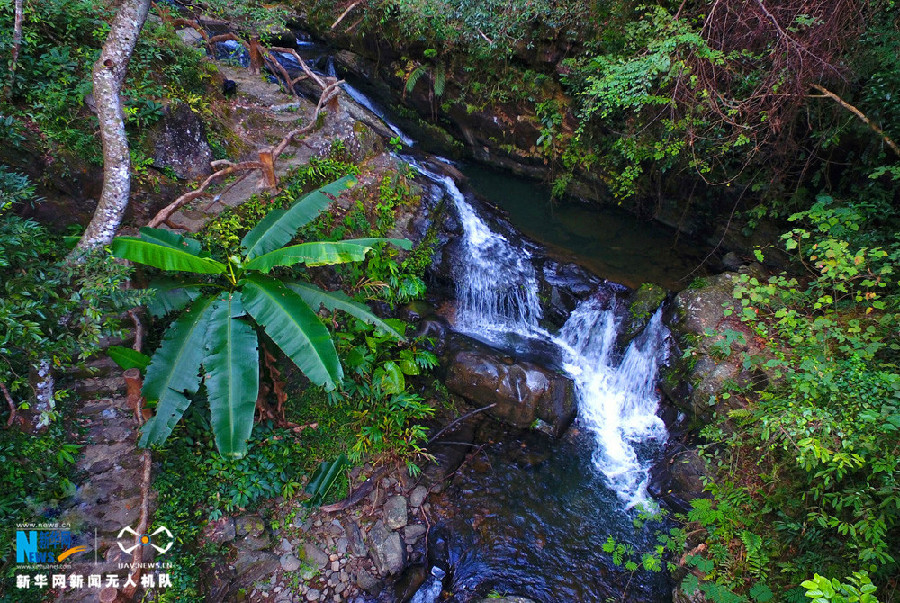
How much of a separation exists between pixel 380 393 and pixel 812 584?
466 centimetres

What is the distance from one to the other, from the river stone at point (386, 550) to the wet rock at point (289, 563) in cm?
84

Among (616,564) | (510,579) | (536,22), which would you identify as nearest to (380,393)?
(510,579)

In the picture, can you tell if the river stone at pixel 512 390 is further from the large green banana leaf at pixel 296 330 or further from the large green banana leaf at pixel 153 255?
the large green banana leaf at pixel 153 255

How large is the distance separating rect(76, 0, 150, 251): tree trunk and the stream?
16.8 ft

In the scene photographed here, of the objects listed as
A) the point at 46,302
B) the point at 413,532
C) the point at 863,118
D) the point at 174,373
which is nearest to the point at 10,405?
the point at 46,302

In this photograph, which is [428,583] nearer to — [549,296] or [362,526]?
[362,526]

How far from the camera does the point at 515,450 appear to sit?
6.63 meters

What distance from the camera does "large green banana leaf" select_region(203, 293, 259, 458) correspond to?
3.83 m

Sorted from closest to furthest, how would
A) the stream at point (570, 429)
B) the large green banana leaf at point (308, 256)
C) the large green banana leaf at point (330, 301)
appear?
the large green banana leaf at point (308, 256)
the large green banana leaf at point (330, 301)
the stream at point (570, 429)

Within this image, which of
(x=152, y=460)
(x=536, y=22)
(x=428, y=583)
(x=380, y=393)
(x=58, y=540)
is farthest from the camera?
(x=536, y=22)

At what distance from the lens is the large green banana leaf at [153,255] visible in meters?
4.01

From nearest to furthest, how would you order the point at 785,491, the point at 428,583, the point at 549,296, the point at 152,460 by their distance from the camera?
the point at 152,460
the point at 785,491
the point at 428,583
the point at 549,296

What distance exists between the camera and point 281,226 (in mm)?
4977

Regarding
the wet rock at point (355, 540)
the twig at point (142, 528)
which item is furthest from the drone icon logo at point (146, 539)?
the wet rock at point (355, 540)
